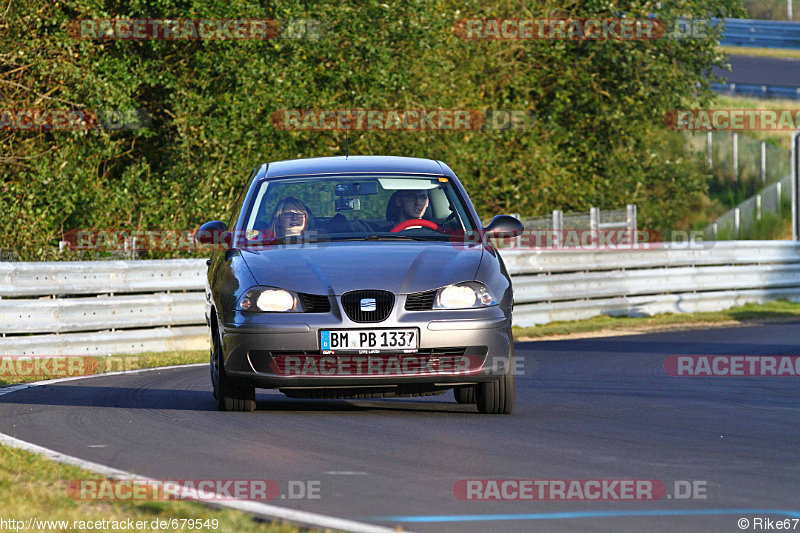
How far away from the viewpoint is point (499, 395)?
8.17m

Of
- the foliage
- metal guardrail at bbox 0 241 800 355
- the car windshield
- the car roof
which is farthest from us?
the foliage

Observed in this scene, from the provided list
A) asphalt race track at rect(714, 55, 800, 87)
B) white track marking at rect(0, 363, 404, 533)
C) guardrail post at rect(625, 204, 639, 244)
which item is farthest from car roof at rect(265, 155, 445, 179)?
asphalt race track at rect(714, 55, 800, 87)

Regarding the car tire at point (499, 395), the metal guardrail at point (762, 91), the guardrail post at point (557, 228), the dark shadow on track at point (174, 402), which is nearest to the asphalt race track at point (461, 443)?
the dark shadow on track at point (174, 402)

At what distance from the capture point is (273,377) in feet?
25.5

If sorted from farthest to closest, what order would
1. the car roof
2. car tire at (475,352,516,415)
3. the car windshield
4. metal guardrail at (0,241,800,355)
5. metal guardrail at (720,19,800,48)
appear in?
metal guardrail at (720,19,800,48)
metal guardrail at (0,241,800,355)
the car roof
the car windshield
car tire at (475,352,516,415)

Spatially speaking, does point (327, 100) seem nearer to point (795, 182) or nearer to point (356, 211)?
point (795, 182)

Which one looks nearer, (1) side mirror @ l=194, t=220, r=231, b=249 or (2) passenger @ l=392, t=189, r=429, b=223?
(2) passenger @ l=392, t=189, r=429, b=223

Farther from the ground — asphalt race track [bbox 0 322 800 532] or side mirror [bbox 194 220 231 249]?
side mirror [bbox 194 220 231 249]

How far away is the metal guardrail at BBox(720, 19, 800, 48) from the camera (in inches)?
2215

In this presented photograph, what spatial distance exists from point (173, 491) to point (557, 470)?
5.79 ft

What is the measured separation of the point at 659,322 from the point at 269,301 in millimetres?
13061

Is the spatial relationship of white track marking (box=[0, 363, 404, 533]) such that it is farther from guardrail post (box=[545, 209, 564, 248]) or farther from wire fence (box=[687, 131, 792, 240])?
wire fence (box=[687, 131, 792, 240])

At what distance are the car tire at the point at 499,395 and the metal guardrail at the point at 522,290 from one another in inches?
274

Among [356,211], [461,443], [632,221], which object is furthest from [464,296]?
[632,221]
